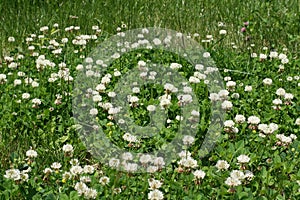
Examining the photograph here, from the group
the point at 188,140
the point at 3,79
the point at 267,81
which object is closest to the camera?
the point at 188,140

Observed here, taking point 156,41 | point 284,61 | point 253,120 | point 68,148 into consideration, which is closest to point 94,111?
point 68,148

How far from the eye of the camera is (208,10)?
234 inches

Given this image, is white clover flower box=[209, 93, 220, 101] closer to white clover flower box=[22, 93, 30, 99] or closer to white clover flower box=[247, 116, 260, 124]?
white clover flower box=[247, 116, 260, 124]

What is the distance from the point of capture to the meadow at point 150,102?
292cm

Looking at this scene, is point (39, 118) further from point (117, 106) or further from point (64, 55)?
point (64, 55)

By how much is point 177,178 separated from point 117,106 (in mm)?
967

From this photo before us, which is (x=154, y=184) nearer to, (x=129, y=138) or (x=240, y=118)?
(x=129, y=138)

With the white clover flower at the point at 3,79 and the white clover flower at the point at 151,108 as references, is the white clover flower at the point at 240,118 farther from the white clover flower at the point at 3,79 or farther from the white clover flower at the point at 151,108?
the white clover flower at the point at 3,79

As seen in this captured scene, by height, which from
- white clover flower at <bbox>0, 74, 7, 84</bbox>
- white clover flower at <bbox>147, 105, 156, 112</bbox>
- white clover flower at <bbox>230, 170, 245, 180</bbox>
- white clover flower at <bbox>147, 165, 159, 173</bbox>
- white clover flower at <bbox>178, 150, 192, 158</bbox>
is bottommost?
white clover flower at <bbox>0, 74, 7, 84</bbox>

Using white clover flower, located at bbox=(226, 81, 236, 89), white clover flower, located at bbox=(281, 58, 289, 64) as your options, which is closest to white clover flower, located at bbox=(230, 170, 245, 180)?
white clover flower, located at bbox=(226, 81, 236, 89)

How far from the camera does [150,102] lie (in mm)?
3840

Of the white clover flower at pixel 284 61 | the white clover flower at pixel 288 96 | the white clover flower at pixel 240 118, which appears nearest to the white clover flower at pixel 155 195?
the white clover flower at pixel 240 118

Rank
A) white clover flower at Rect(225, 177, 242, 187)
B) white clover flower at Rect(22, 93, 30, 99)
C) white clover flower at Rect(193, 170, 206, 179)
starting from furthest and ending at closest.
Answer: white clover flower at Rect(22, 93, 30, 99)
white clover flower at Rect(193, 170, 206, 179)
white clover flower at Rect(225, 177, 242, 187)

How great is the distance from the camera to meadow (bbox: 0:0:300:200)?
2.92 meters
